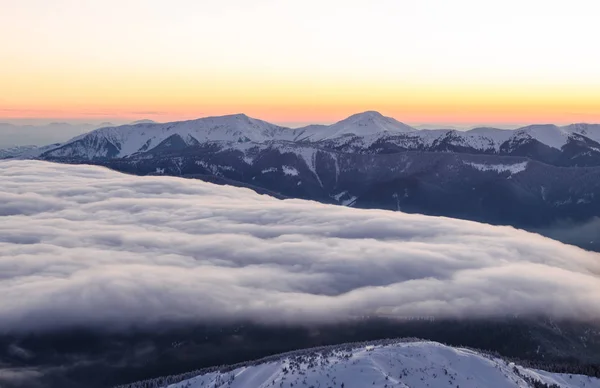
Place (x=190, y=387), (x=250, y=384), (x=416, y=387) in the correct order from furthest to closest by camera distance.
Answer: (x=190, y=387) → (x=250, y=384) → (x=416, y=387)

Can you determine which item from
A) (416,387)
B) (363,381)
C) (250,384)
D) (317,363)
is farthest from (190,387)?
(416,387)

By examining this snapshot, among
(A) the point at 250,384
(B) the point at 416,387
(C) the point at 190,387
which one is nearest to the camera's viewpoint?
(B) the point at 416,387

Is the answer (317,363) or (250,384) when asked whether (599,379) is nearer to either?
(317,363)

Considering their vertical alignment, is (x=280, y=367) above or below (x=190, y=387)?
above

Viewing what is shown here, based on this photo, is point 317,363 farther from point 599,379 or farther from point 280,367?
point 599,379

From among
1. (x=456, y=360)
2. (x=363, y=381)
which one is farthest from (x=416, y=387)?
(x=456, y=360)

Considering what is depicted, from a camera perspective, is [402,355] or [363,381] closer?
[363,381]
